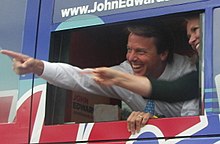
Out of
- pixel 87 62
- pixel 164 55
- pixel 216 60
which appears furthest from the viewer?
pixel 87 62

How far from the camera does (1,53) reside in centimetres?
384

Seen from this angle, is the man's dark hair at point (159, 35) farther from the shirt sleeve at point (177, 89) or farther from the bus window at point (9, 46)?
the bus window at point (9, 46)

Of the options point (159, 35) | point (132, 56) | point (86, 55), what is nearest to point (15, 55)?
point (86, 55)

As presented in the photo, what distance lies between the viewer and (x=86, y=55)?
3510 millimetres

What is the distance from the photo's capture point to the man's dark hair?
128 inches

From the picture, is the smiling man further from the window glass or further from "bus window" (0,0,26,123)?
"bus window" (0,0,26,123)

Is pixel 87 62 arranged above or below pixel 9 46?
below

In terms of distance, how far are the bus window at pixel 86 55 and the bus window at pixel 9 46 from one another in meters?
0.31

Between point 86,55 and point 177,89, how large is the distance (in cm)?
64

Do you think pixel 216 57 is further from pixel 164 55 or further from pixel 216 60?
pixel 164 55

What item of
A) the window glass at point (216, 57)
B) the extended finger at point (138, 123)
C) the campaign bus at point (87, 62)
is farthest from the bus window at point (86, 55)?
the window glass at point (216, 57)

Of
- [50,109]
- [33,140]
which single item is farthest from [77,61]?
[33,140]

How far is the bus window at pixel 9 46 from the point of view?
3.75m

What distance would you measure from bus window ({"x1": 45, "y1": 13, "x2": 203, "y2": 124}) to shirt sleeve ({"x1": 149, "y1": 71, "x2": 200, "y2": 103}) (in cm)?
17
